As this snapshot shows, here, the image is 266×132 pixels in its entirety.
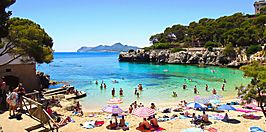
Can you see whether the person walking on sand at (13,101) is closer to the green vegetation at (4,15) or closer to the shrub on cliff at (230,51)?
the green vegetation at (4,15)

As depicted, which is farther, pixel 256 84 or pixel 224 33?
pixel 224 33

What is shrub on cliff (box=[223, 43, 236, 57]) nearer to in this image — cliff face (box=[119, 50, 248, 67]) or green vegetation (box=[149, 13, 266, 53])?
cliff face (box=[119, 50, 248, 67])

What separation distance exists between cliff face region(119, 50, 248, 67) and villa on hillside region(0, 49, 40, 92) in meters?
49.0

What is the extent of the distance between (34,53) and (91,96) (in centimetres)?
1236

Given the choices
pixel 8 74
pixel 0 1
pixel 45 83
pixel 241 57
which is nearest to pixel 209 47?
pixel 241 57

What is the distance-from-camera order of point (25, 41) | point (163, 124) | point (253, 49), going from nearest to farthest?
point (163, 124), point (25, 41), point (253, 49)

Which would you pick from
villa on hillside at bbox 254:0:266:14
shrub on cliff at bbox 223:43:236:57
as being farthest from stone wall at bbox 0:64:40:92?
villa on hillside at bbox 254:0:266:14

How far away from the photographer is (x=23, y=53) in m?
19.1

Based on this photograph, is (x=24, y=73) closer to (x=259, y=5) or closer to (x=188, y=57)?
(x=188, y=57)

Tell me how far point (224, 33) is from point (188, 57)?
13125 mm

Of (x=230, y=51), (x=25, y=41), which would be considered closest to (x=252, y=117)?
(x=25, y=41)

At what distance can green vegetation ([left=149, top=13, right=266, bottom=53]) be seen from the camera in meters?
A: 65.3

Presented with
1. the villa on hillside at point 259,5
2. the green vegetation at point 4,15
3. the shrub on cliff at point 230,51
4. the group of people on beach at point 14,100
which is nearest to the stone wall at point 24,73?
the green vegetation at point 4,15

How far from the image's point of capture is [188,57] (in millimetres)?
76812
